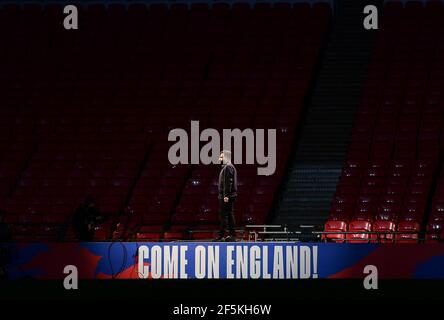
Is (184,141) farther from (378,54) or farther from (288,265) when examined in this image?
(288,265)

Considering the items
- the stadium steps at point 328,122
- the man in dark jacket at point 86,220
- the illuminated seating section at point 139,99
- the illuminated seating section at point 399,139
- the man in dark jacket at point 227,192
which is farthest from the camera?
the illuminated seating section at point 139,99

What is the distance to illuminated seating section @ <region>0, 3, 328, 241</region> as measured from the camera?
18547mm

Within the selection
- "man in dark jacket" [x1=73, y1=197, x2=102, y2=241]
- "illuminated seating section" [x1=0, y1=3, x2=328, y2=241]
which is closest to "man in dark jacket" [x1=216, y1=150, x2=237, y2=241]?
"man in dark jacket" [x1=73, y1=197, x2=102, y2=241]

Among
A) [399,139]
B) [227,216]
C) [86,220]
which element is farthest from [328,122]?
[86,220]

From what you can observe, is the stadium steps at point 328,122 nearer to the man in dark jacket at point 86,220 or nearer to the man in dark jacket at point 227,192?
the man in dark jacket at point 227,192

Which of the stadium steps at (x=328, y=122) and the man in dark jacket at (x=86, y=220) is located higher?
the stadium steps at (x=328, y=122)

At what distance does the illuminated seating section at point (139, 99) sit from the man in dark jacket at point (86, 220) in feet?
5.09

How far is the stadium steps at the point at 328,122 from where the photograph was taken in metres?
18.3

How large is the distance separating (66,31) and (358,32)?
21.5 ft

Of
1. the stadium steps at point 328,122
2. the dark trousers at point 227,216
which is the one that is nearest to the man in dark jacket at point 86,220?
the dark trousers at point 227,216

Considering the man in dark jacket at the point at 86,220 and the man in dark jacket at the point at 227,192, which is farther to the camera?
the man in dark jacket at the point at 86,220

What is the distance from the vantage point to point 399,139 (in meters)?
19.3

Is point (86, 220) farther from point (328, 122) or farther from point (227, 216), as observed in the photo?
point (328, 122)
